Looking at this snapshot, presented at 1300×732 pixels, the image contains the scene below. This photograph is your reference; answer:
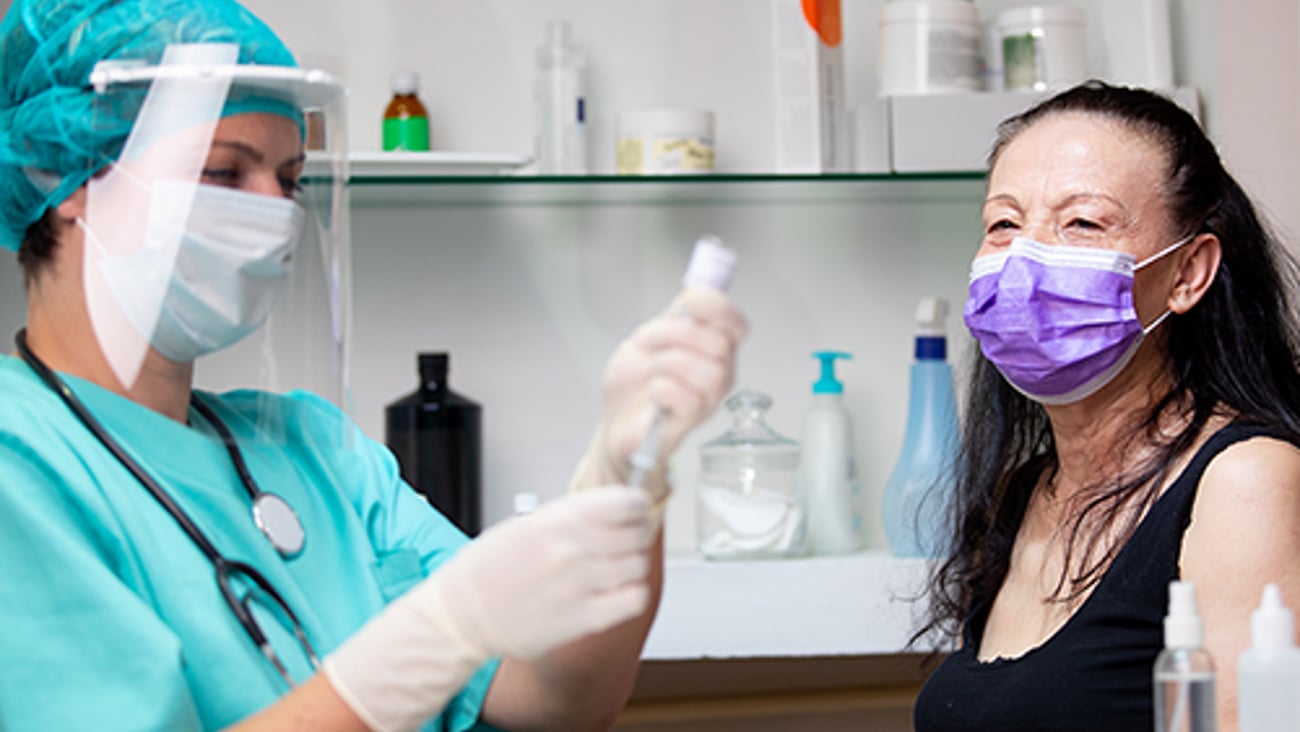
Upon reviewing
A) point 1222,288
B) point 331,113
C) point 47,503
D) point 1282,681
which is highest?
point 331,113

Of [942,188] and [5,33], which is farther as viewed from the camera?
[942,188]

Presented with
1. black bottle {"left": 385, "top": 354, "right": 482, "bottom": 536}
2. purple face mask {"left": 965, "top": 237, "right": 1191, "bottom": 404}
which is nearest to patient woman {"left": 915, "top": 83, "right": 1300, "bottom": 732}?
purple face mask {"left": 965, "top": 237, "right": 1191, "bottom": 404}

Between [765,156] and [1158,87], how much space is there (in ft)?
1.73

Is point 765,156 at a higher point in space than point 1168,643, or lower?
higher

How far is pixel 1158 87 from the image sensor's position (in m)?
1.73

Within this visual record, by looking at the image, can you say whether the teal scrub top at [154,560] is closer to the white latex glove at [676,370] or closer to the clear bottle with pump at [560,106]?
the white latex glove at [676,370]

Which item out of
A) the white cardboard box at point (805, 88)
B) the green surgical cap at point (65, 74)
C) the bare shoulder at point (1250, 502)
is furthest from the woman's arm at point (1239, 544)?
the green surgical cap at point (65, 74)

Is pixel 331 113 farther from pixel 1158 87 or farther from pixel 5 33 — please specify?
pixel 1158 87

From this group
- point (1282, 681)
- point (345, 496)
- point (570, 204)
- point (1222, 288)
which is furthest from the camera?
point (570, 204)

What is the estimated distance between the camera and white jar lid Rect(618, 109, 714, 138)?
1.72 metres

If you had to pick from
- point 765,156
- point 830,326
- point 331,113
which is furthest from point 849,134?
point 331,113

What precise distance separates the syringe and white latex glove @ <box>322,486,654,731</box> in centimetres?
2

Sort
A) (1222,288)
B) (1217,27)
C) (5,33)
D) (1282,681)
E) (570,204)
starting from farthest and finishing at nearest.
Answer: (570,204) → (1217,27) → (1222,288) → (5,33) → (1282,681)

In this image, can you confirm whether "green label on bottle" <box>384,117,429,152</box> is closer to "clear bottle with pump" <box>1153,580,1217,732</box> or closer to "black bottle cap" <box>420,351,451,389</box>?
"black bottle cap" <box>420,351,451,389</box>
